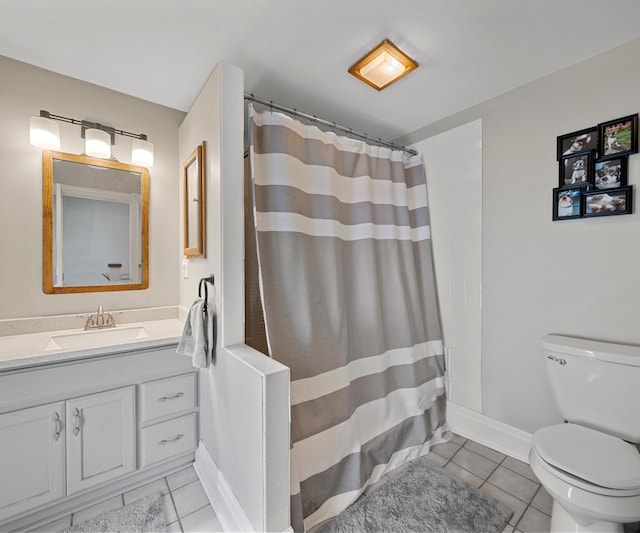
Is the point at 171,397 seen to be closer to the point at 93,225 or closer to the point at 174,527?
the point at 174,527

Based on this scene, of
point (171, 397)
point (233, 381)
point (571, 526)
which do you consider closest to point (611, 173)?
point (571, 526)

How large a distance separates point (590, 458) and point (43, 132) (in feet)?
9.97

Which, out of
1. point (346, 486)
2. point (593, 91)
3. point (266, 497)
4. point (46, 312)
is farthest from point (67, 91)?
point (593, 91)

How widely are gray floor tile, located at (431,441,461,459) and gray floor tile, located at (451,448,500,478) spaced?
0.10 ft

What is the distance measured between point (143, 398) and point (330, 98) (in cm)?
209

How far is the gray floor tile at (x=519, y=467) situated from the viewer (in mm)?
1720

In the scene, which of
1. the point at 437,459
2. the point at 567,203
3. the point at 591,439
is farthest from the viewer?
the point at 437,459

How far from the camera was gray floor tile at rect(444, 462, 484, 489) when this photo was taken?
167 centimetres

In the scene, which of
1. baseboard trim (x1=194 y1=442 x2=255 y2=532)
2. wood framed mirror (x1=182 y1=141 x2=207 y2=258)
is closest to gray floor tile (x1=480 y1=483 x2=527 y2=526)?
baseboard trim (x1=194 y1=442 x2=255 y2=532)

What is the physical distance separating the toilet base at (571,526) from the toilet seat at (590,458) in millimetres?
231

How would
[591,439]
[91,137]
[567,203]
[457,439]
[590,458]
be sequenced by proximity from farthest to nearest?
[457,439] → [91,137] → [567,203] → [591,439] → [590,458]

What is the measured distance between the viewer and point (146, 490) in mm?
1616

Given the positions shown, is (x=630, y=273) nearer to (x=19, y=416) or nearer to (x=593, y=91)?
(x=593, y=91)

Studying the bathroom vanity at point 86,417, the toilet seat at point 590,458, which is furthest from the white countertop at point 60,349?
the toilet seat at point 590,458
